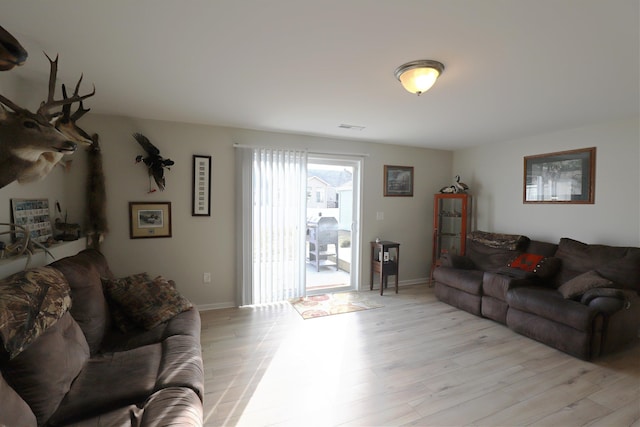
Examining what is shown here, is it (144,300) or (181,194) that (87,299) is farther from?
(181,194)

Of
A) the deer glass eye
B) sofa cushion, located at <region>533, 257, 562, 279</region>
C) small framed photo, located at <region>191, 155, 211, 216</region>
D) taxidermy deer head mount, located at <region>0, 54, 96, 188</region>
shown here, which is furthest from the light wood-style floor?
the deer glass eye

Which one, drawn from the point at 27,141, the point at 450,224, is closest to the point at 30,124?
the point at 27,141

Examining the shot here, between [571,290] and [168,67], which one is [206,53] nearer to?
[168,67]

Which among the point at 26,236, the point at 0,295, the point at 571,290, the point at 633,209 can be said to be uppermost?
the point at 633,209

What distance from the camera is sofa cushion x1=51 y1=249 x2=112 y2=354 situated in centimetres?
181

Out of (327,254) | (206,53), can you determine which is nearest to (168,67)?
(206,53)

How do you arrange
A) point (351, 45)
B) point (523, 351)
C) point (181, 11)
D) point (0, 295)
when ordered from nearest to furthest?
point (0, 295)
point (181, 11)
point (351, 45)
point (523, 351)

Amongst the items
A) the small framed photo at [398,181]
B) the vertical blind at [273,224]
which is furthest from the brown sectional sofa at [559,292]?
the vertical blind at [273,224]

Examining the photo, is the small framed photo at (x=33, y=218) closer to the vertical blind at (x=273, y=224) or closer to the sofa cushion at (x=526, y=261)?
the vertical blind at (x=273, y=224)

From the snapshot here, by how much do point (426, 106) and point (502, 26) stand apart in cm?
126

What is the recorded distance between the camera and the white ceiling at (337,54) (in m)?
1.40

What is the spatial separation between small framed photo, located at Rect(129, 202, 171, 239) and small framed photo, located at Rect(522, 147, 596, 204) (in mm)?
4752

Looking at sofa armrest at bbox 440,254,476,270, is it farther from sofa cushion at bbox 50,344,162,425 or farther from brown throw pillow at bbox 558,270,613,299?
sofa cushion at bbox 50,344,162,425

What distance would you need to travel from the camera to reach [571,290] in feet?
9.11
